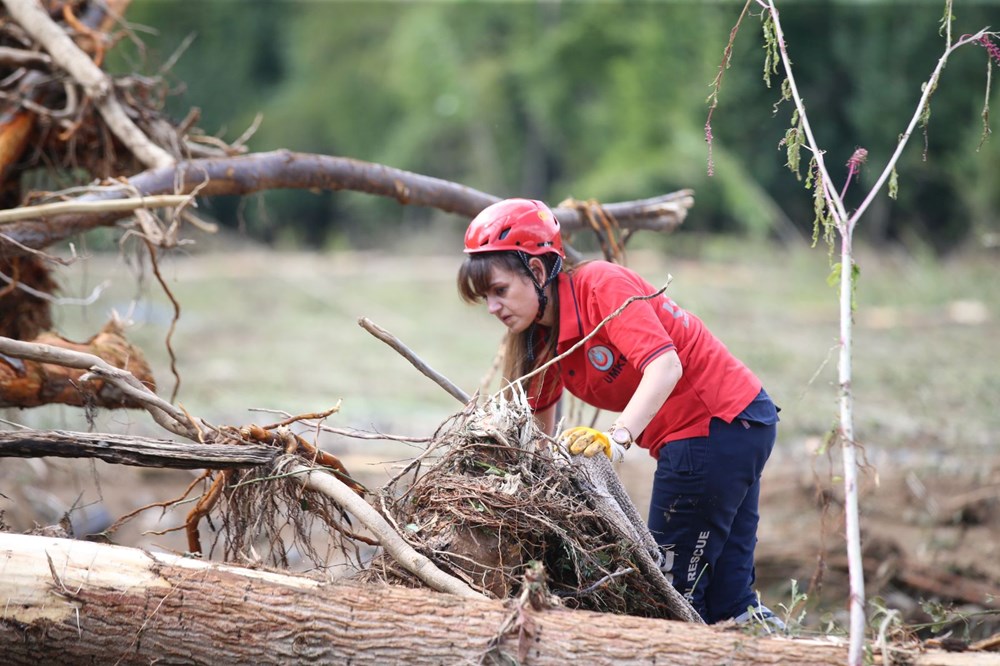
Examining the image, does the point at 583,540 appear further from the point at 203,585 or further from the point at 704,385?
the point at 203,585

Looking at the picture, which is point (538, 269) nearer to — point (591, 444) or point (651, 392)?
point (651, 392)

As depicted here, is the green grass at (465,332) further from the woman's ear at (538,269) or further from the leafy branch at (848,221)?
the leafy branch at (848,221)

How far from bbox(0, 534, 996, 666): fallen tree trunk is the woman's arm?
2.14 ft

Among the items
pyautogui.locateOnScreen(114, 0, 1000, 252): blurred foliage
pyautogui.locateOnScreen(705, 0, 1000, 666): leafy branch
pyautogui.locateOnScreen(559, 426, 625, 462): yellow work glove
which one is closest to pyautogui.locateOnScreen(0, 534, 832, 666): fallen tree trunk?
pyautogui.locateOnScreen(705, 0, 1000, 666): leafy branch

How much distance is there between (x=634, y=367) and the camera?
132 inches

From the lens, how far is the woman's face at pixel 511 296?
3.45 metres

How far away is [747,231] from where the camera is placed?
22.3 m

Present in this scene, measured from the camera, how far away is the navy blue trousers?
3.50 metres

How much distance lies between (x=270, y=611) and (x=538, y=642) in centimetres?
71

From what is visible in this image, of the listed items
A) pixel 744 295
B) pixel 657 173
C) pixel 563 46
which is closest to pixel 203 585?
pixel 744 295

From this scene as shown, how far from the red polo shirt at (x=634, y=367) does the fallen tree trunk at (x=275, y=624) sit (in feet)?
3.37

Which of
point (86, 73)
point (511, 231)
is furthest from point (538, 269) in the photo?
point (86, 73)

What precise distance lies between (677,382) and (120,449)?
175 centimetres

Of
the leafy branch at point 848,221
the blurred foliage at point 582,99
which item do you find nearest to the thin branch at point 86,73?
the leafy branch at point 848,221
